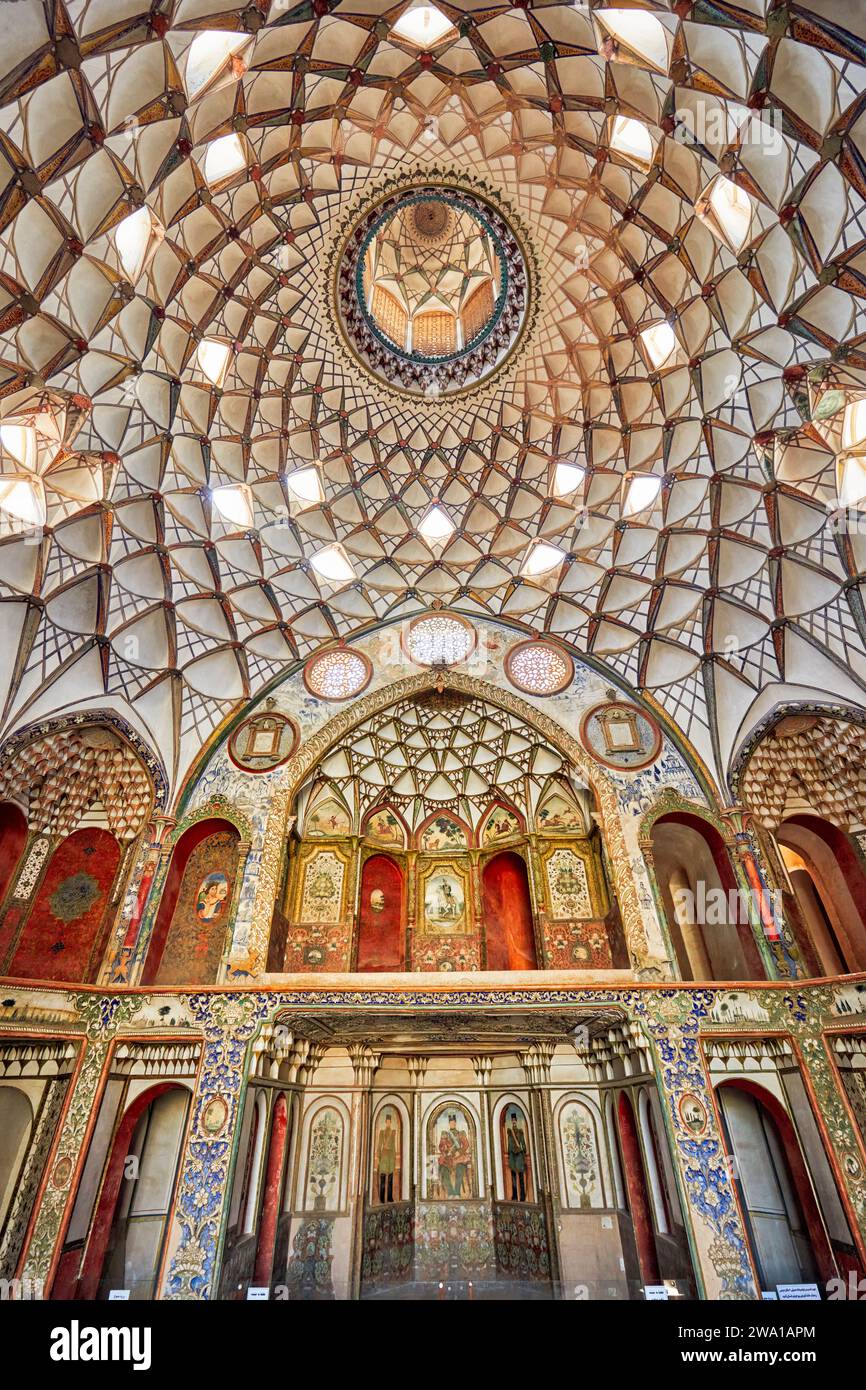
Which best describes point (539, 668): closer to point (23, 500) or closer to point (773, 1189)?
point (773, 1189)

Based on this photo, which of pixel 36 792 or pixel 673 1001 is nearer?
pixel 673 1001

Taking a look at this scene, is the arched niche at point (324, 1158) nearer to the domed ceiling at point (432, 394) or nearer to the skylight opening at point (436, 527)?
the domed ceiling at point (432, 394)

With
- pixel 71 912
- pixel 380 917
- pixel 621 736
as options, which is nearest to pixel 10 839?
pixel 71 912

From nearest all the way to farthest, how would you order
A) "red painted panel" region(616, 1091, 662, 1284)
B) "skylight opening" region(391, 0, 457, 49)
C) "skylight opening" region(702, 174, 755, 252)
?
"skylight opening" region(702, 174, 755, 252)
"skylight opening" region(391, 0, 457, 49)
"red painted panel" region(616, 1091, 662, 1284)

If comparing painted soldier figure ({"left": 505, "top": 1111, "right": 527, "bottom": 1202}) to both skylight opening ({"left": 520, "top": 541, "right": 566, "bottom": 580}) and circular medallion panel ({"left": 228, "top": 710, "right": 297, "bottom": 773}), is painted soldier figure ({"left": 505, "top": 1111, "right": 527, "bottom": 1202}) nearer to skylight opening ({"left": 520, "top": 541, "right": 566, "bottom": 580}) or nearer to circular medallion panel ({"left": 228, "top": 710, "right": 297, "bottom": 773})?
circular medallion panel ({"left": 228, "top": 710, "right": 297, "bottom": 773})

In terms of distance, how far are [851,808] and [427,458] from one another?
1364 cm

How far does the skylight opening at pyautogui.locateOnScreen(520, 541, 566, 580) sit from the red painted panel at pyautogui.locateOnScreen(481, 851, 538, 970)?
774 cm

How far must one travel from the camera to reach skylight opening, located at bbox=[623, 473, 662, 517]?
1503 cm

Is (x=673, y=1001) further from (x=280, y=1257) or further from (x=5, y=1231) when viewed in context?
(x=5, y=1231)

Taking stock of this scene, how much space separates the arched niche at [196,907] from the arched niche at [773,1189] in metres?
11.0

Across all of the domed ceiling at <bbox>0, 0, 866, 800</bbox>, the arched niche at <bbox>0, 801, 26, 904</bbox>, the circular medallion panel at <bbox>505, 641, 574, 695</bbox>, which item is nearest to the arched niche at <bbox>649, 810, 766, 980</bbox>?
the domed ceiling at <bbox>0, 0, 866, 800</bbox>
